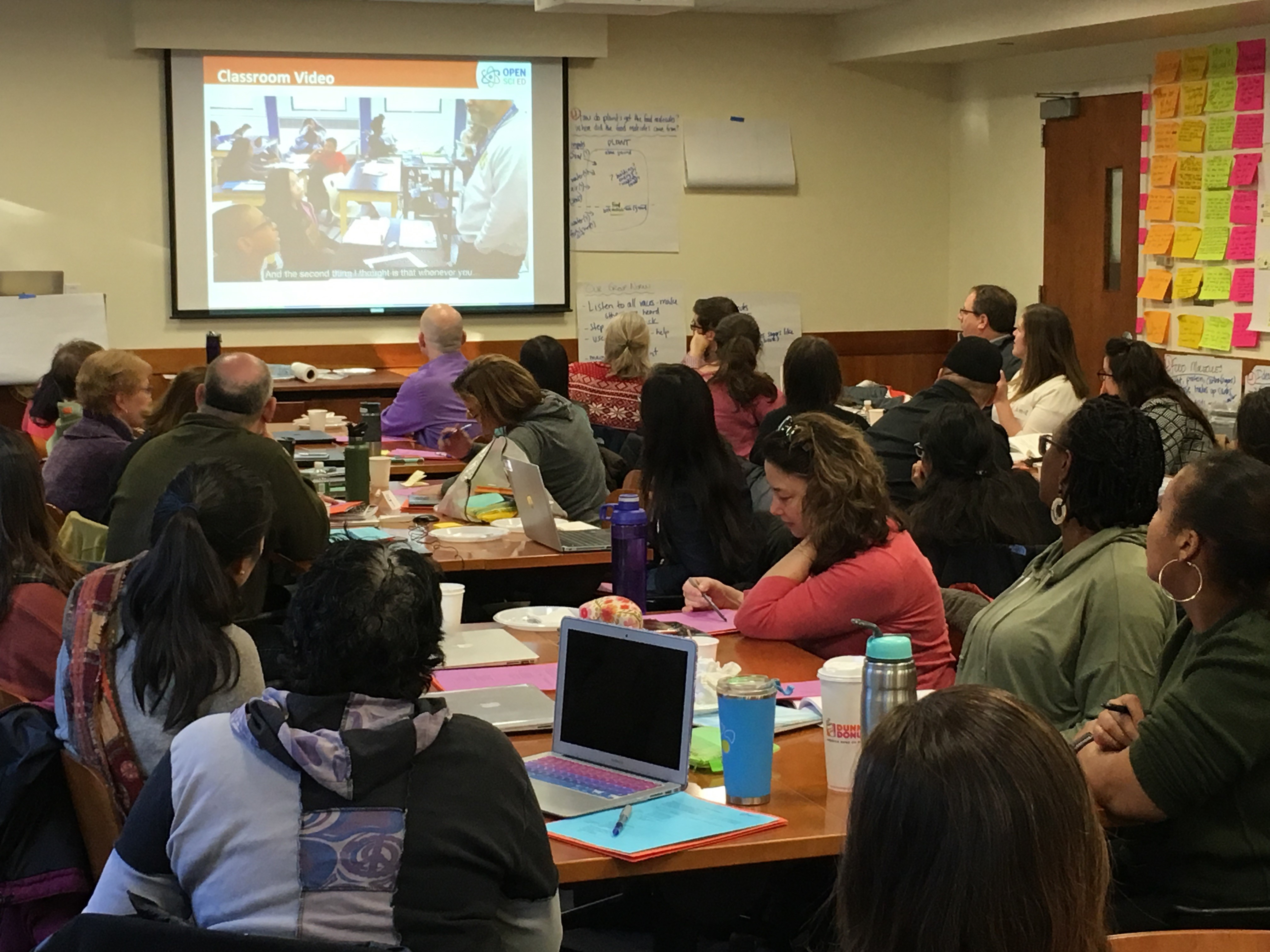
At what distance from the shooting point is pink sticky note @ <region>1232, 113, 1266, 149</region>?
6.89 meters

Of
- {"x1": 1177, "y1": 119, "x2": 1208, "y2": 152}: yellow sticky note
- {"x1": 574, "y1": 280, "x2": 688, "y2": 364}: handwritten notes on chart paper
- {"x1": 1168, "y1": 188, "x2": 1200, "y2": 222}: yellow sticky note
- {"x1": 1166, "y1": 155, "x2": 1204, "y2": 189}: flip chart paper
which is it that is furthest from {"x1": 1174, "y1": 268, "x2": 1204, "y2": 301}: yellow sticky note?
{"x1": 574, "y1": 280, "x2": 688, "y2": 364}: handwritten notes on chart paper

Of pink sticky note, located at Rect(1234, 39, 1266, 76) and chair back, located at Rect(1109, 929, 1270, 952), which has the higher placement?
pink sticky note, located at Rect(1234, 39, 1266, 76)

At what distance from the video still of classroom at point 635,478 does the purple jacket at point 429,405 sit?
33 mm

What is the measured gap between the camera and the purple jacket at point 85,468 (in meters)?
4.96

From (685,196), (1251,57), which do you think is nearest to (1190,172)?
(1251,57)

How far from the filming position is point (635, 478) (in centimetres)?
508

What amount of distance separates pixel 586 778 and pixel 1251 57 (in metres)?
5.87

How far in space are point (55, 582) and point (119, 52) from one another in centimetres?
589

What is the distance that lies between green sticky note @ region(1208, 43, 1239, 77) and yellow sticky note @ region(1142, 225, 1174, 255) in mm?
689

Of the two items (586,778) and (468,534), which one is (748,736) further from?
(468,534)

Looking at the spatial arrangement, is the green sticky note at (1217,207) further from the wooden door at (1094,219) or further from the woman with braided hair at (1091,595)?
the woman with braided hair at (1091,595)

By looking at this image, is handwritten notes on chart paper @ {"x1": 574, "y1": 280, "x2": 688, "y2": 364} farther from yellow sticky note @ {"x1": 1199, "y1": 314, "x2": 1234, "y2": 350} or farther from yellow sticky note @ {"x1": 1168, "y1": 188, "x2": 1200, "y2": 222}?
yellow sticky note @ {"x1": 1199, "y1": 314, "x2": 1234, "y2": 350}

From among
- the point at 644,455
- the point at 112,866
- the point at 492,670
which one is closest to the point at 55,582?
the point at 492,670

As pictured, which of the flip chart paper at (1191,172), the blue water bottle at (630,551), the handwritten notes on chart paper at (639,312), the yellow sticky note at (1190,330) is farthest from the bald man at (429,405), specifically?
the flip chart paper at (1191,172)
